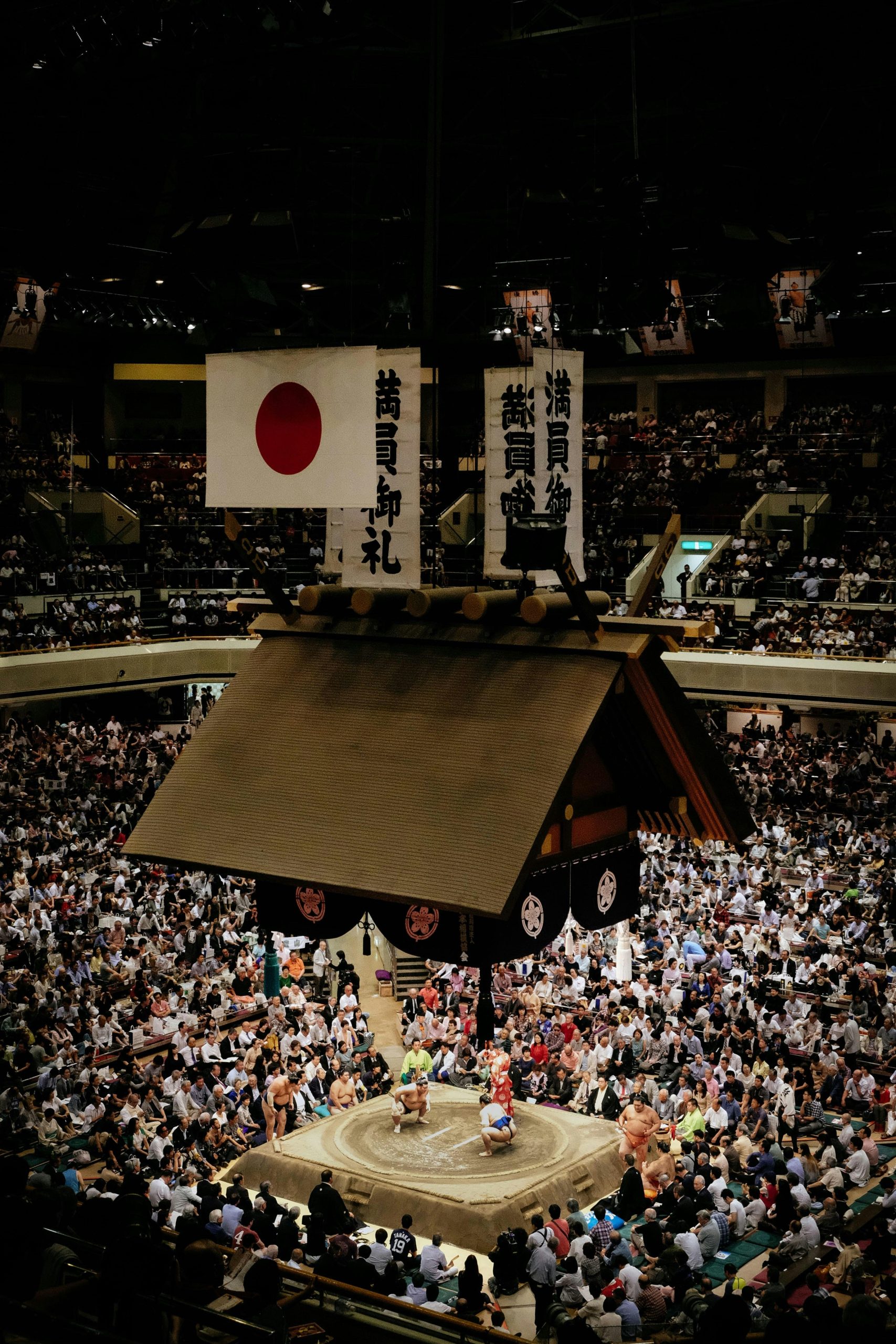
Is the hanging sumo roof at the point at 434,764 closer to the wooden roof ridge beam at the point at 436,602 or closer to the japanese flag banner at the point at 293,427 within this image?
the wooden roof ridge beam at the point at 436,602

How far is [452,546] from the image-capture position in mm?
24438

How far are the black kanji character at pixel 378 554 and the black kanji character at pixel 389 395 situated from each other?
0.61 meters

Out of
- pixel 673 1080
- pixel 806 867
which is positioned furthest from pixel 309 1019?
pixel 806 867

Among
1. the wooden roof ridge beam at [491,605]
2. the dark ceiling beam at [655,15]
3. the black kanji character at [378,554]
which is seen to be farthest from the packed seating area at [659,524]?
the wooden roof ridge beam at [491,605]

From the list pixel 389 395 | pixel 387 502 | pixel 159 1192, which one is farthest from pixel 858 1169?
pixel 389 395

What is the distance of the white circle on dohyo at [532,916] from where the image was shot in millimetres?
6680

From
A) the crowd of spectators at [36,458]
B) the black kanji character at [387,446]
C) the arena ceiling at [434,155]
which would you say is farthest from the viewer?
the crowd of spectators at [36,458]

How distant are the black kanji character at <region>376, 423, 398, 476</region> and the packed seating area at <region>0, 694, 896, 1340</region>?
2.41 metres

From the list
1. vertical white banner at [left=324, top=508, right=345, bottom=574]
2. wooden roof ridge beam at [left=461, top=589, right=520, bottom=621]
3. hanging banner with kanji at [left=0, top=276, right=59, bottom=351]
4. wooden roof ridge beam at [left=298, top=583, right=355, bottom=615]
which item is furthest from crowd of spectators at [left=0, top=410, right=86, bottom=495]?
wooden roof ridge beam at [left=461, top=589, right=520, bottom=621]

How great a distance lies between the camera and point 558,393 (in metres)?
7.64

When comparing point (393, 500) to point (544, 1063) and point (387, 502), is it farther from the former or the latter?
point (544, 1063)

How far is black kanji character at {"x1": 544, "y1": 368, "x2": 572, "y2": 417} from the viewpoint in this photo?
24.9 feet

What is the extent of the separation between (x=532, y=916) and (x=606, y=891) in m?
0.65

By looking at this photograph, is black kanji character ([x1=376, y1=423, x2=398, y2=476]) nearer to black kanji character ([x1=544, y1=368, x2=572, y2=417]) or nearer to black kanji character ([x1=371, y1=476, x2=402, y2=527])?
black kanji character ([x1=371, y1=476, x2=402, y2=527])
